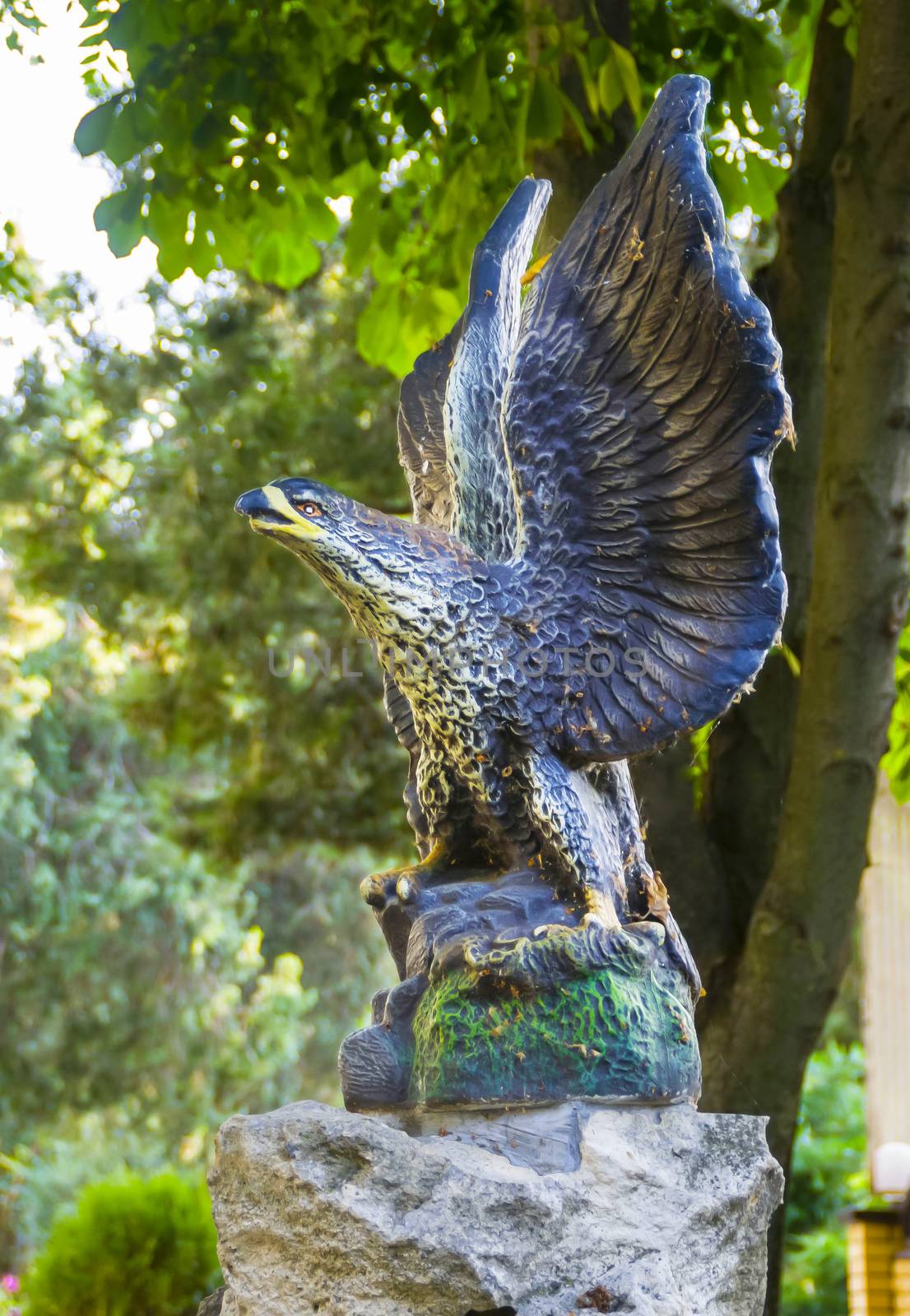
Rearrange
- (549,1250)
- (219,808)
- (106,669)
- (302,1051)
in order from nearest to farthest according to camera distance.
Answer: (549,1250), (219,808), (106,669), (302,1051)

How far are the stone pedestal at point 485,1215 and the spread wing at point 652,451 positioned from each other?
79cm

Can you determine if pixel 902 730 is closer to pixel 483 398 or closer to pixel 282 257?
pixel 483 398

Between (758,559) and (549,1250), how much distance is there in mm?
1340

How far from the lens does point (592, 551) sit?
124 inches

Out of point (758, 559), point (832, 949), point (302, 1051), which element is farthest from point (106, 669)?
point (758, 559)

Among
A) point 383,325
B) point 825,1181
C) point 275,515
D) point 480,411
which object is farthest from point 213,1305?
point 825,1181

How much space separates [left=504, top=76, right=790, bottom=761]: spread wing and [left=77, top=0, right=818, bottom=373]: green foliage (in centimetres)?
148

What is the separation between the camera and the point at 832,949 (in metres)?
4.73

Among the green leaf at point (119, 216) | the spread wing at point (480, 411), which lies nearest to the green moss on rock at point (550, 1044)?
the spread wing at point (480, 411)

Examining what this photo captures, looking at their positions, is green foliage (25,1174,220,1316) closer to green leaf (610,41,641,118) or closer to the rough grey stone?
the rough grey stone

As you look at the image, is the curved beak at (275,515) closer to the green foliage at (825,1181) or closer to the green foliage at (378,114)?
the green foliage at (378,114)

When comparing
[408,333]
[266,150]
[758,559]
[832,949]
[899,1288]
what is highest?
[266,150]

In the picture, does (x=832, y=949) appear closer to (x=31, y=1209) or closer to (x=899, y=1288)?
(x=899, y=1288)

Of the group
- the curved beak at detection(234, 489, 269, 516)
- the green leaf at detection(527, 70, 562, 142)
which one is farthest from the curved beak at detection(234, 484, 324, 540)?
the green leaf at detection(527, 70, 562, 142)
